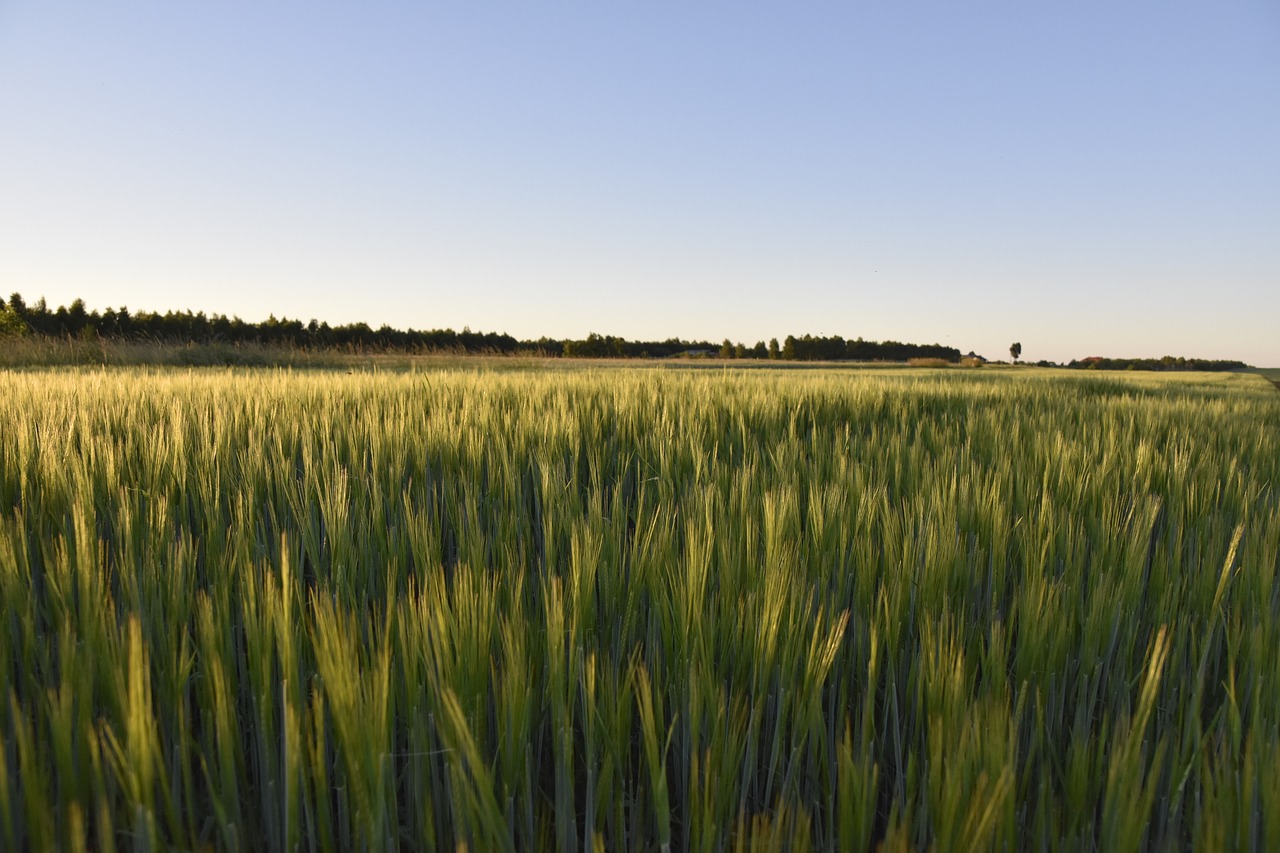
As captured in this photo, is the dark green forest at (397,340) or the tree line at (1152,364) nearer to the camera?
the dark green forest at (397,340)

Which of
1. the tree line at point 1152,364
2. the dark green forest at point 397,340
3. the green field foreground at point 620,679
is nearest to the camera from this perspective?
the green field foreground at point 620,679

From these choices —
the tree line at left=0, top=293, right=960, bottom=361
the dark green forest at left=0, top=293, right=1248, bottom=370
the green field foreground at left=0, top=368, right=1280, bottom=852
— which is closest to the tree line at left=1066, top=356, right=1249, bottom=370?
the dark green forest at left=0, top=293, right=1248, bottom=370

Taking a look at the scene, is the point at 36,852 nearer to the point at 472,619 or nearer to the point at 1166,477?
the point at 472,619

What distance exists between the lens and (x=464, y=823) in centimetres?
51

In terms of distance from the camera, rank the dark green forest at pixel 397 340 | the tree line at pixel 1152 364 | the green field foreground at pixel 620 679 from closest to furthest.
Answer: the green field foreground at pixel 620 679
the dark green forest at pixel 397 340
the tree line at pixel 1152 364

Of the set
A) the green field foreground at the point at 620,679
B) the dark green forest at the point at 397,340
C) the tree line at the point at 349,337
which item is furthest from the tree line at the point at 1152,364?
the green field foreground at the point at 620,679

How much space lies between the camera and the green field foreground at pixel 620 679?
51 centimetres

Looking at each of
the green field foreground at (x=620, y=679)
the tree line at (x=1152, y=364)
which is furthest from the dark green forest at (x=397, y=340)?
the green field foreground at (x=620, y=679)

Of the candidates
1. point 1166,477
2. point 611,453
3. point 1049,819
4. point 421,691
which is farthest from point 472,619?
point 1166,477

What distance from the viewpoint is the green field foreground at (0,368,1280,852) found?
0.51 m

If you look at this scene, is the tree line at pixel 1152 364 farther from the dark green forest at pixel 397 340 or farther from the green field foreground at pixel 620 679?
the green field foreground at pixel 620 679

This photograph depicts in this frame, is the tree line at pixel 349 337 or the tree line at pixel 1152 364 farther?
the tree line at pixel 1152 364

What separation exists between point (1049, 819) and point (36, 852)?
0.78 meters

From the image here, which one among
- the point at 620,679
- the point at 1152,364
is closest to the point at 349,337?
the point at 620,679
